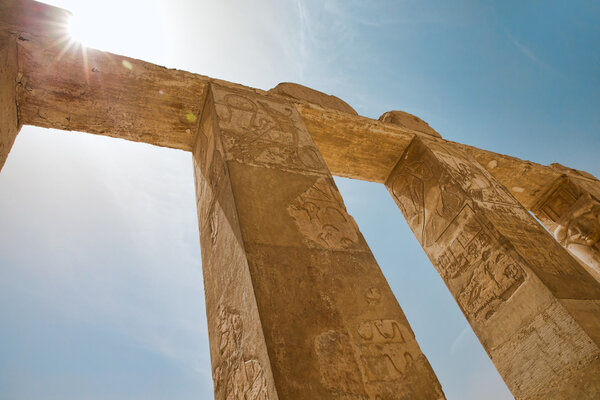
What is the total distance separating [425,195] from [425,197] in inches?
0.9

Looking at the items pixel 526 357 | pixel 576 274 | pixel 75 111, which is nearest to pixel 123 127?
pixel 75 111

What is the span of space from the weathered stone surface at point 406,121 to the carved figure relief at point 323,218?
2.43m

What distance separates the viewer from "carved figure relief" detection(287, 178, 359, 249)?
6.47 feet

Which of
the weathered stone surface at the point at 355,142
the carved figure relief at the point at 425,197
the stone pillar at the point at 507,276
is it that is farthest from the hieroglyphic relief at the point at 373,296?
the weathered stone surface at the point at 355,142

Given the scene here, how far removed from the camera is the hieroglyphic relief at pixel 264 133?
243 centimetres

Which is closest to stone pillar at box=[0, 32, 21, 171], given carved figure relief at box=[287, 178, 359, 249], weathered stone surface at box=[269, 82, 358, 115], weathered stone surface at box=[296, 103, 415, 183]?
carved figure relief at box=[287, 178, 359, 249]

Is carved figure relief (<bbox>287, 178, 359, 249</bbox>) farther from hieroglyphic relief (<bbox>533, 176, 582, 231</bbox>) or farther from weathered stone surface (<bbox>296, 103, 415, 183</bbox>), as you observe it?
hieroglyphic relief (<bbox>533, 176, 582, 231</bbox>)

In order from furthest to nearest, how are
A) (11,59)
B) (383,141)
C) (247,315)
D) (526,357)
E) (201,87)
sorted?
1. (383,141)
2. (201,87)
3. (526,357)
4. (11,59)
5. (247,315)

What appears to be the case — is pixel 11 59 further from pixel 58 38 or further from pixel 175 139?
pixel 175 139

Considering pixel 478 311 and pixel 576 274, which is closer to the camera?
pixel 576 274

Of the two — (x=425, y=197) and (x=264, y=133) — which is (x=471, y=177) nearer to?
(x=425, y=197)

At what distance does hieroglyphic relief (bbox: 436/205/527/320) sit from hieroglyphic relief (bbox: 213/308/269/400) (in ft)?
7.54

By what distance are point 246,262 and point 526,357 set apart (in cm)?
236

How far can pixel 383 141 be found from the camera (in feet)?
13.5
